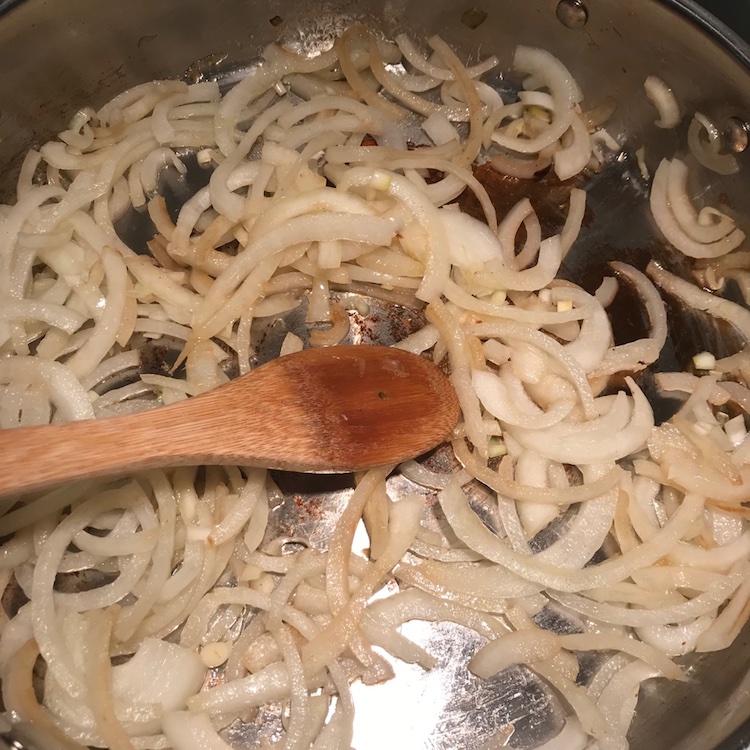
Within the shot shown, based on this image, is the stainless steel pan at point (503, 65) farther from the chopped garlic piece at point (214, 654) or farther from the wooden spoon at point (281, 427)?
the wooden spoon at point (281, 427)

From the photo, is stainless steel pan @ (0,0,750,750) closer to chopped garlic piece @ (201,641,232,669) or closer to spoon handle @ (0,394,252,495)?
chopped garlic piece @ (201,641,232,669)

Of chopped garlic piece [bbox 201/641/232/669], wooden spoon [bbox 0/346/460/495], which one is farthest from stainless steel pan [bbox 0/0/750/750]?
wooden spoon [bbox 0/346/460/495]

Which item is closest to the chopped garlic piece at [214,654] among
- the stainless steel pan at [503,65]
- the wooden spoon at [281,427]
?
the stainless steel pan at [503,65]

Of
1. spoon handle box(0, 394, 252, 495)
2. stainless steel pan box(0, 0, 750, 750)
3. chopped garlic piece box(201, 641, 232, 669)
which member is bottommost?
chopped garlic piece box(201, 641, 232, 669)

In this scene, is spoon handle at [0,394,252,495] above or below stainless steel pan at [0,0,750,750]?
below

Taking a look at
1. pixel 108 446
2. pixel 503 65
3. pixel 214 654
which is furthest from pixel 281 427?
pixel 503 65

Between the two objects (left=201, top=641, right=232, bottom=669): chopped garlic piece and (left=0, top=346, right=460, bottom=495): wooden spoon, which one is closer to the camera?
(left=0, top=346, right=460, bottom=495): wooden spoon

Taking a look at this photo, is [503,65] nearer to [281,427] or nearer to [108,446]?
[281,427]

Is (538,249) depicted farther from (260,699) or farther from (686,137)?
(260,699)
